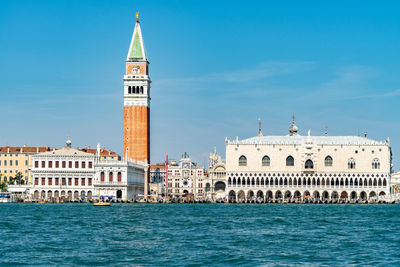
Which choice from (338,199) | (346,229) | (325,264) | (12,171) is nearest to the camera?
(325,264)

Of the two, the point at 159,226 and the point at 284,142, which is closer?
the point at 159,226

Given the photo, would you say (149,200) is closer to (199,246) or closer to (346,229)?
(346,229)

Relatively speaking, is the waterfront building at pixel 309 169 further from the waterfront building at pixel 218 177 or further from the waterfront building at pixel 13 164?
the waterfront building at pixel 13 164

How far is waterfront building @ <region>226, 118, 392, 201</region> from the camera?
11119 cm

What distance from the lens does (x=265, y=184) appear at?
11125cm

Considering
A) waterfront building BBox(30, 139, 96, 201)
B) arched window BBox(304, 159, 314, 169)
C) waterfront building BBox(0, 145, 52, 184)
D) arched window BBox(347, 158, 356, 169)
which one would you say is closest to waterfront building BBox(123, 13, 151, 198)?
waterfront building BBox(30, 139, 96, 201)

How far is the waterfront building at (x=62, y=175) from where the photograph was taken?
11081cm

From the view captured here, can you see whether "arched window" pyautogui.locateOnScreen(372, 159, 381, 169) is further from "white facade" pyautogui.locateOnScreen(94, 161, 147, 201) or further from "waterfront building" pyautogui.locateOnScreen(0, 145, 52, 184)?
"waterfront building" pyautogui.locateOnScreen(0, 145, 52, 184)

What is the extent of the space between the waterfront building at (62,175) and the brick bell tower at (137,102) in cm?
650

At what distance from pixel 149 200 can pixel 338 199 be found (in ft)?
84.7

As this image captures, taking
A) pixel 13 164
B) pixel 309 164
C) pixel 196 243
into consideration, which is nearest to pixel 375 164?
pixel 309 164

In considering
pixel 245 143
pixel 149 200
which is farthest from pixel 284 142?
pixel 149 200

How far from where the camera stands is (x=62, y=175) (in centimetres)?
11119

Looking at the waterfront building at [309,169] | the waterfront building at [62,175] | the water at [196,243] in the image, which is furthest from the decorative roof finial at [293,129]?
the water at [196,243]
